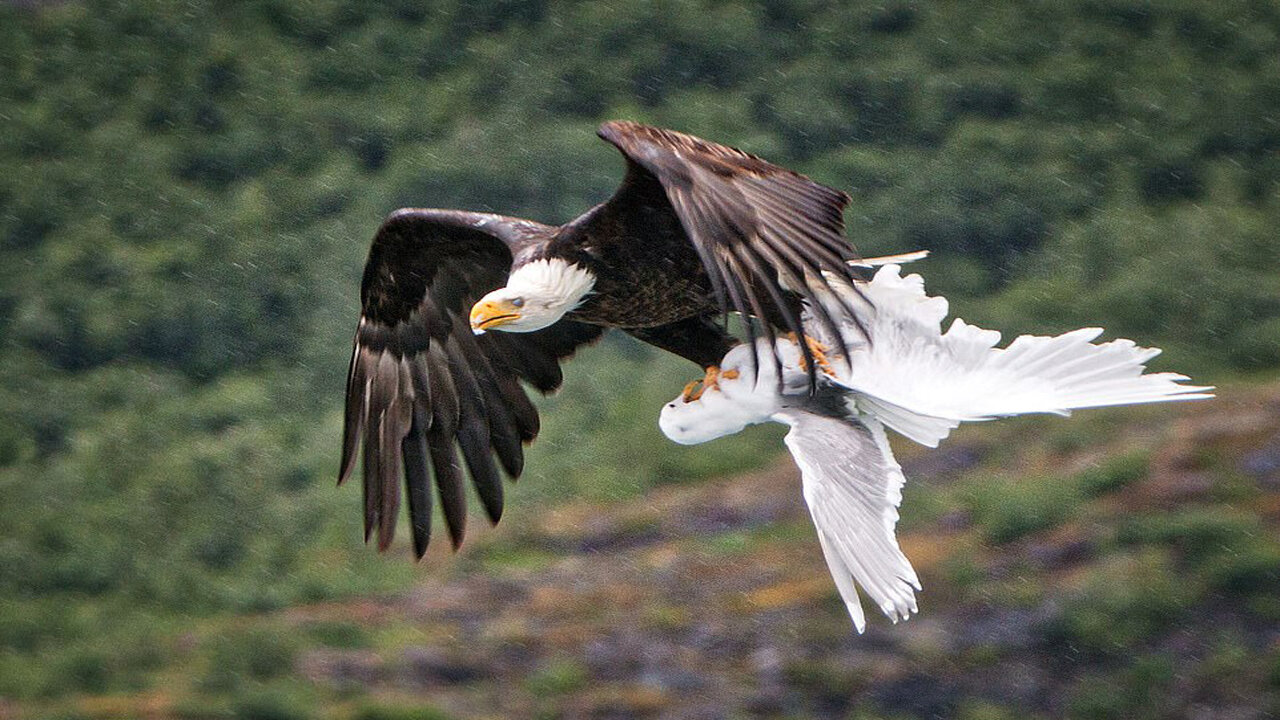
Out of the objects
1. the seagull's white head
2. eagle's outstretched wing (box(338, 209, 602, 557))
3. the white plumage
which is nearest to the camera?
the white plumage

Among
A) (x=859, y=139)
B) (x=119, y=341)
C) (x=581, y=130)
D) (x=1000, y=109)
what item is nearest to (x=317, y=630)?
(x=119, y=341)

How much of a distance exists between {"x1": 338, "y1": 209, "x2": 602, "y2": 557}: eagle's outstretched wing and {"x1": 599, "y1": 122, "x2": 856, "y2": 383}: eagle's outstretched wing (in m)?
1.26

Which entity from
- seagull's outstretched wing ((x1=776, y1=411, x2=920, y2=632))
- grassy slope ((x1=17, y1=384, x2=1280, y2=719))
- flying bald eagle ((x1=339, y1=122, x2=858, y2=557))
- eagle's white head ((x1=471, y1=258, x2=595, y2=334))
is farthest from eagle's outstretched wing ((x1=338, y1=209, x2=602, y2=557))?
grassy slope ((x1=17, y1=384, x2=1280, y2=719))

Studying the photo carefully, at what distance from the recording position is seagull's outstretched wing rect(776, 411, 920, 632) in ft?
15.7

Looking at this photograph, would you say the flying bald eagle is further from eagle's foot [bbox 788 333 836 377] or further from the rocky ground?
the rocky ground

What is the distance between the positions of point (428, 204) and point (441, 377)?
40.7ft

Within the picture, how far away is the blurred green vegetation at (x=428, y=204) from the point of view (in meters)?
14.7

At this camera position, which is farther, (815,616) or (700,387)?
(815,616)

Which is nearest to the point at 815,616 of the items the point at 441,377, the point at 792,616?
the point at 792,616

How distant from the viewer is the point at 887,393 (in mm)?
5238

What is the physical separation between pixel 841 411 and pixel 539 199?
1304cm

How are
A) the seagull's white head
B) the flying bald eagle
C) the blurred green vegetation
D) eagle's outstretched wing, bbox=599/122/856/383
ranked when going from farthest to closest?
the blurred green vegetation → the seagull's white head → the flying bald eagle → eagle's outstretched wing, bbox=599/122/856/383

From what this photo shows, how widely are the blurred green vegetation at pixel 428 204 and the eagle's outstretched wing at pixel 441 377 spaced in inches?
254

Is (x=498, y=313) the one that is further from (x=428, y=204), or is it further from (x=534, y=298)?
(x=428, y=204)
